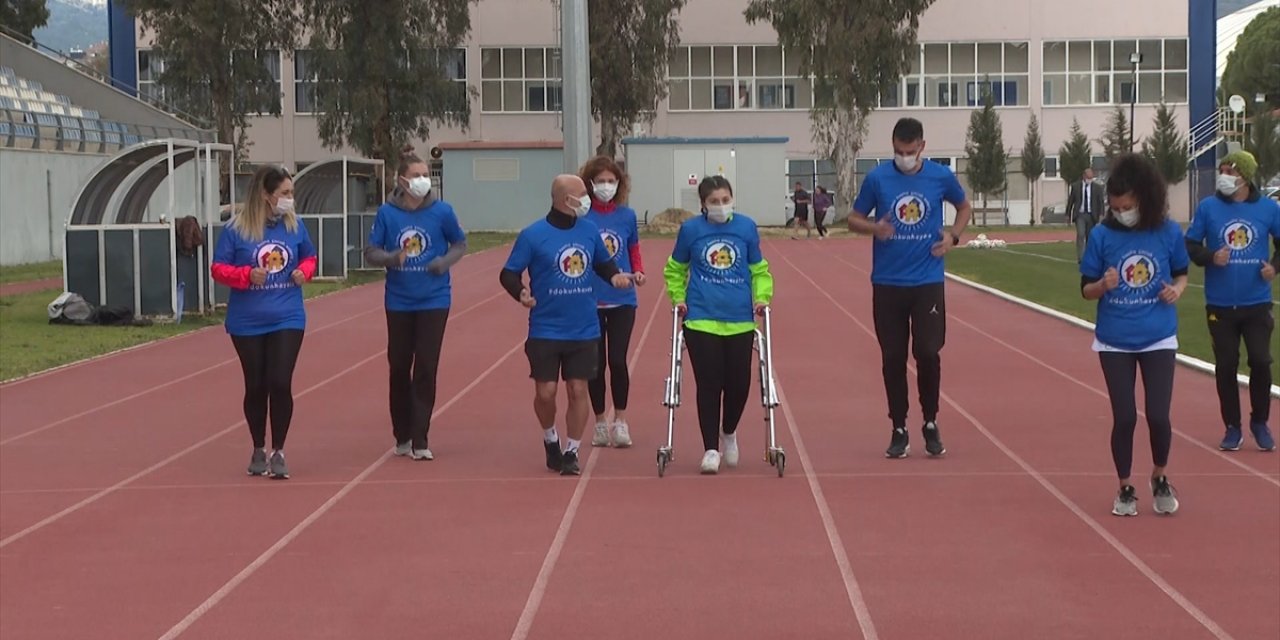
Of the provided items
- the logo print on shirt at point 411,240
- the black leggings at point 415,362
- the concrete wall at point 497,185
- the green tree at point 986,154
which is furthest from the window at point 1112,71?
the logo print on shirt at point 411,240

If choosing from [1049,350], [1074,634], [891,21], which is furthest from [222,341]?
[891,21]

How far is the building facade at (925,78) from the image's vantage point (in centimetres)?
7206

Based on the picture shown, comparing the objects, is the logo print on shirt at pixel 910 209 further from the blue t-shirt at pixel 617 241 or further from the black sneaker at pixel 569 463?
the black sneaker at pixel 569 463

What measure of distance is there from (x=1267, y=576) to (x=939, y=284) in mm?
3523

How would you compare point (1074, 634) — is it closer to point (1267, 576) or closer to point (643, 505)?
point (1267, 576)

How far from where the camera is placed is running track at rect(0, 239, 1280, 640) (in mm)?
7078

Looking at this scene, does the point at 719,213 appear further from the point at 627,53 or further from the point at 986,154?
the point at 986,154

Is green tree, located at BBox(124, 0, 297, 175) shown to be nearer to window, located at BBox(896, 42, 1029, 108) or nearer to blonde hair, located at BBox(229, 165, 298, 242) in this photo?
window, located at BBox(896, 42, 1029, 108)

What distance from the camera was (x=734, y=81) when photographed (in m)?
73.1

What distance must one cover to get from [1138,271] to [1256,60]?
421 ft

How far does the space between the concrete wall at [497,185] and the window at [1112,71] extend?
23.6 m

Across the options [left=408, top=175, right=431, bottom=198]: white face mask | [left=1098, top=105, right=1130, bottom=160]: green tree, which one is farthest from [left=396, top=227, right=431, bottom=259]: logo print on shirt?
[left=1098, top=105, right=1130, bottom=160]: green tree

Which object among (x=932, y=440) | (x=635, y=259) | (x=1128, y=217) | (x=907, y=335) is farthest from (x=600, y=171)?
(x=1128, y=217)

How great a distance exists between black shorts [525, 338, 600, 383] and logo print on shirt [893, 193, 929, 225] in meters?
1.97
